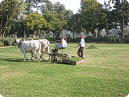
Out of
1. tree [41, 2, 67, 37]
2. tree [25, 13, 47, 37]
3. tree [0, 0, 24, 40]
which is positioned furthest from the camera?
tree [0, 0, 24, 40]

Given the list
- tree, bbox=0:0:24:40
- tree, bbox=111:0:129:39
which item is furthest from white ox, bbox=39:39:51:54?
tree, bbox=111:0:129:39

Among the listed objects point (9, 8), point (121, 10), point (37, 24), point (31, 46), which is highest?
point (121, 10)

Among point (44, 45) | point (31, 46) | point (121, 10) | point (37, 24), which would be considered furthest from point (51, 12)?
point (121, 10)

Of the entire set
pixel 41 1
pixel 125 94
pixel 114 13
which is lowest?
pixel 125 94

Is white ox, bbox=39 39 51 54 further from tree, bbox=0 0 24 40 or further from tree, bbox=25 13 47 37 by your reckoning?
tree, bbox=0 0 24 40

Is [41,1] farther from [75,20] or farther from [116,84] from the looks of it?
[75,20]

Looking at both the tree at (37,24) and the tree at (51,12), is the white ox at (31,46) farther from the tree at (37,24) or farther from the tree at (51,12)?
the tree at (51,12)

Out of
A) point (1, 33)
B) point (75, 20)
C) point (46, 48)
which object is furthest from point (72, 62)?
point (75, 20)

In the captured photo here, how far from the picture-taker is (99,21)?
46344 millimetres

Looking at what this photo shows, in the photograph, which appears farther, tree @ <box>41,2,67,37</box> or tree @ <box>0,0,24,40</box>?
tree @ <box>0,0,24,40</box>

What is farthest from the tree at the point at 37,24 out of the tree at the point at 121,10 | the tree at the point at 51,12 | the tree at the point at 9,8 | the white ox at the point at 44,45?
the tree at the point at 121,10

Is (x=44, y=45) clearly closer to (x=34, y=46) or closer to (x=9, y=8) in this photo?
(x=34, y=46)

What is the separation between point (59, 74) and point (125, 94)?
2965 millimetres

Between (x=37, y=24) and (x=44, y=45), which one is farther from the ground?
(x=37, y=24)
